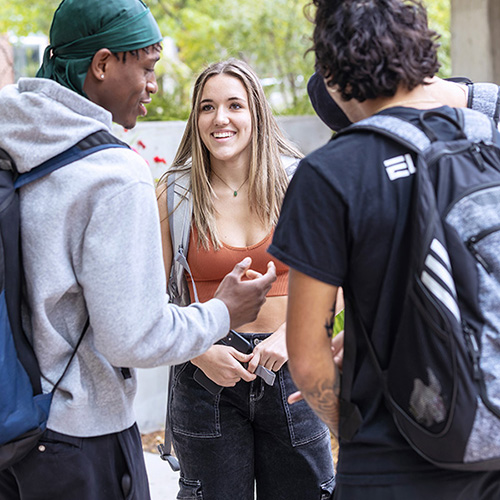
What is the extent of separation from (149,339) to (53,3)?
15.8 m

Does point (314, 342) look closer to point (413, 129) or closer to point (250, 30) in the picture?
point (413, 129)

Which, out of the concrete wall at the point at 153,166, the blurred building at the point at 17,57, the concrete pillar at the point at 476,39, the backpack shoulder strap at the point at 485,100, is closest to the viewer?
the backpack shoulder strap at the point at 485,100

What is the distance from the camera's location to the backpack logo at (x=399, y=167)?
1503 mm

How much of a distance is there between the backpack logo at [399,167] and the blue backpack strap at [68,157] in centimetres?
65

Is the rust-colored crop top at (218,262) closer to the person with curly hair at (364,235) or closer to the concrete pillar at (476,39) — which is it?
the person with curly hair at (364,235)

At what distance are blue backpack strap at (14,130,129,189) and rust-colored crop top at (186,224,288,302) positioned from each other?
0.99m

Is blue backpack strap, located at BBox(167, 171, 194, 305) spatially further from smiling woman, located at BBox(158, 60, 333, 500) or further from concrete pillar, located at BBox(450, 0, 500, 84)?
concrete pillar, located at BBox(450, 0, 500, 84)

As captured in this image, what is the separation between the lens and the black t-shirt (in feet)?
4.93

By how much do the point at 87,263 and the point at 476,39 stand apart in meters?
7.06

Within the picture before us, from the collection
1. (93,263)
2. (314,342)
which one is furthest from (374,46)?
(93,263)

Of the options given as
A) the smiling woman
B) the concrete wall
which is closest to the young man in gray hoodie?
the smiling woman

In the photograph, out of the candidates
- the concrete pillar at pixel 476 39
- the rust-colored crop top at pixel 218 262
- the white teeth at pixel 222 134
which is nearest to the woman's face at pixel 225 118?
the white teeth at pixel 222 134

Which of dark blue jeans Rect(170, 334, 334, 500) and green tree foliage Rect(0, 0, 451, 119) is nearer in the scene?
dark blue jeans Rect(170, 334, 334, 500)

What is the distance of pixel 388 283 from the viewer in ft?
5.04
